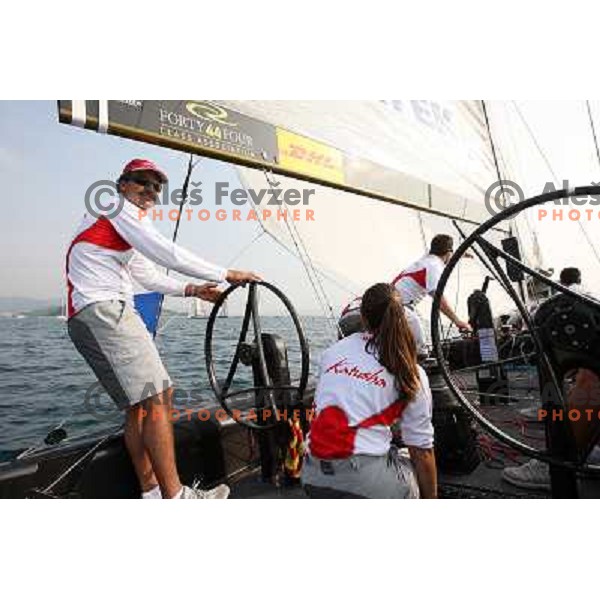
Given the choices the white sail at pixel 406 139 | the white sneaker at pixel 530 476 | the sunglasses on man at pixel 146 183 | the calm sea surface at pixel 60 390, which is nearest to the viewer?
the sunglasses on man at pixel 146 183

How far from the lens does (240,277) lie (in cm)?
202

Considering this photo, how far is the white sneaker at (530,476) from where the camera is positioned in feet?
7.24

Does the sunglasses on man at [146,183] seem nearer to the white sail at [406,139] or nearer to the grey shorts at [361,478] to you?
the white sail at [406,139]

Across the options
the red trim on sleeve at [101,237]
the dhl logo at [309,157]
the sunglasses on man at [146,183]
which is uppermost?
the dhl logo at [309,157]

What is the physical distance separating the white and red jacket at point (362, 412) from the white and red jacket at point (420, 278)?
177 cm

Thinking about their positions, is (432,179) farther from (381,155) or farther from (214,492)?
(214,492)

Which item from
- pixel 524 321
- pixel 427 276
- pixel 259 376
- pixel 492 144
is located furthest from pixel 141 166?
pixel 492 144

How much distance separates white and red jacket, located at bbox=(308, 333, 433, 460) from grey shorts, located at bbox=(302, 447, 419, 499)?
0.08 feet

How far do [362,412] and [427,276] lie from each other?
1929mm

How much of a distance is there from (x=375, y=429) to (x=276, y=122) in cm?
153

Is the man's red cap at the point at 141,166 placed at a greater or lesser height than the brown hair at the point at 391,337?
greater

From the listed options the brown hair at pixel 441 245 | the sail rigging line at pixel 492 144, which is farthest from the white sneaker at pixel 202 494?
the sail rigging line at pixel 492 144

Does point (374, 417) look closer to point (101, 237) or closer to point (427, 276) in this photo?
point (101, 237)
